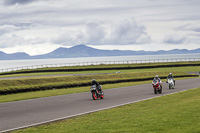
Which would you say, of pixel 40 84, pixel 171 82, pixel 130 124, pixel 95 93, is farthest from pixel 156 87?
pixel 130 124

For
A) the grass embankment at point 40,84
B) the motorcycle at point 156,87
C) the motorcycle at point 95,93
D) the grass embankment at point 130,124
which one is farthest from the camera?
the grass embankment at point 40,84

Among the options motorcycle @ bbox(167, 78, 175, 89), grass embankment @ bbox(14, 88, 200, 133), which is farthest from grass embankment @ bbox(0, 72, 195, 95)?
grass embankment @ bbox(14, 88, 200, 133)

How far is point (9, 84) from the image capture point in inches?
1436

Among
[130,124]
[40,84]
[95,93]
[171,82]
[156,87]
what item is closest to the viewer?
[130,124]

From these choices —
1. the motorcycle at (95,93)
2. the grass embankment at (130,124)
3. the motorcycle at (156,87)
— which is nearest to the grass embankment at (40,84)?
the motorcycle at (95,93)

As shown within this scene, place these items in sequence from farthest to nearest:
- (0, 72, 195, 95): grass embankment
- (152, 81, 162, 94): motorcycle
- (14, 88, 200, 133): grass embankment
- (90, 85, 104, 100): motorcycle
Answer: (0, 72, 195, 95): grass embankment, (152, 81, 162, 94): motorcycle, (90, 85, 104, 100): motorcycle, (14, 88, 200, 133): grass embankment

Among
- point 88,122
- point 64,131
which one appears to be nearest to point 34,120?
point 88,122

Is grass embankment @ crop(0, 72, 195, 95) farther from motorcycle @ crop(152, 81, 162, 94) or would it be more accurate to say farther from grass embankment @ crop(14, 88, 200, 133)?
grass embankment @ crop(14, 88, 200, 133)

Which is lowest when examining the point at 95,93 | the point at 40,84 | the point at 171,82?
the point at 95,93

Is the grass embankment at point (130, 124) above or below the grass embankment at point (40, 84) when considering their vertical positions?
below

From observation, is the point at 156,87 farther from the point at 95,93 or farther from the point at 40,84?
the point at 40,84

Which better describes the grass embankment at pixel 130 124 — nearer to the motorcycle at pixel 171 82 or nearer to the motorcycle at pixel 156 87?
the motorcycle at pixel 156 87

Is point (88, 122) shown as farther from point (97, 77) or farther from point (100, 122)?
point (97, 77)

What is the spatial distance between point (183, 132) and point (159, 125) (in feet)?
4.97
